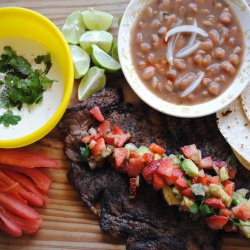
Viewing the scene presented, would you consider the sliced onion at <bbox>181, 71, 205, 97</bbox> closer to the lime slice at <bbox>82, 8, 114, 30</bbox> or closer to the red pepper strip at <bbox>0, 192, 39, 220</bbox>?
the lime slice at <bbox>82, 8, 114, 30</bbox>

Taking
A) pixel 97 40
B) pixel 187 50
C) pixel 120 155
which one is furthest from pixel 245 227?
pixel 97 40

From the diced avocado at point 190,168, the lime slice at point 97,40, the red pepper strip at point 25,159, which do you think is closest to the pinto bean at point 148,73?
the lime slice at point 97,40

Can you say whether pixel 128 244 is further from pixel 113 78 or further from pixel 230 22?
pixel 230 22

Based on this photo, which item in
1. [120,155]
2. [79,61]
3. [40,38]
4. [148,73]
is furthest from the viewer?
[40,38]

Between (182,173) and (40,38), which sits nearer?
(182,173)

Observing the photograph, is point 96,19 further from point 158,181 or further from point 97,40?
point 158,181

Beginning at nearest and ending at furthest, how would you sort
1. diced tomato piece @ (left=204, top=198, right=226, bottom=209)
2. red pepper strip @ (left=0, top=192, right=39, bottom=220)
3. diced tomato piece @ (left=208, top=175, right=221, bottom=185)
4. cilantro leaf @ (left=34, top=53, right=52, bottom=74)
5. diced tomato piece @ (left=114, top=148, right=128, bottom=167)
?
diced tomato piece @ (left=204, top=198, right=226, bottom=209), diced tomato piece @ (left=208, top=175, right=221, bottom=185), diced tomato piece @ (left=114, top=148, right=128, bottom=167), red pepper strip @ (left=0, top=192, right=39, bottom=220), cilantro leaf @ (left=34, top=53, right=52, bottom=74)

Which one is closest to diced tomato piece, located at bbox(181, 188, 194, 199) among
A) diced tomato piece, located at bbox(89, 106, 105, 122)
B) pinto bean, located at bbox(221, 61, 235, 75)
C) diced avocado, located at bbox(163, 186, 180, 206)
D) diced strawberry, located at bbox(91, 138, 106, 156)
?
diced avocado, located at bbox(163, 186, 180, 206)
